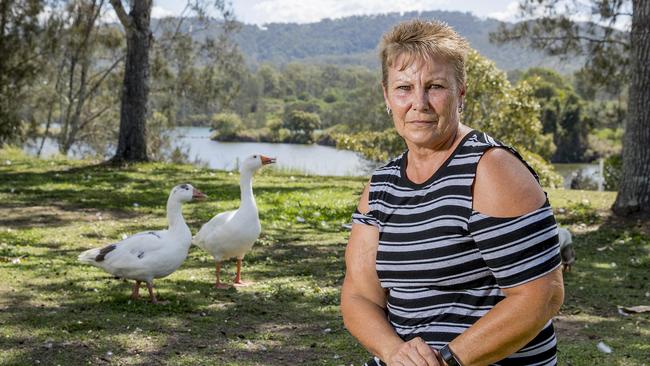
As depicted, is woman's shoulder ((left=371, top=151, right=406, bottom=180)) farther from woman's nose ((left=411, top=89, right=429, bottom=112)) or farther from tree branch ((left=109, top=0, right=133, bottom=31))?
tree branch ((left=109, top=0, right=133, bottom=31))

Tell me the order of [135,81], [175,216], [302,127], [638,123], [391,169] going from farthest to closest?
[302,127] < [135,81] < [638,123] < [175,216] < [391,169]

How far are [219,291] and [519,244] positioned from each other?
5241 mm

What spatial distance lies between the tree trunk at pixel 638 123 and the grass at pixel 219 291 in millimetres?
498

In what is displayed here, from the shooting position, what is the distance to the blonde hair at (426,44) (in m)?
2.51

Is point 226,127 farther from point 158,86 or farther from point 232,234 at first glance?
point 232,234

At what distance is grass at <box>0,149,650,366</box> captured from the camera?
542 cm

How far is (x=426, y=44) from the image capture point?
251cm

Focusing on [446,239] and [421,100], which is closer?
[446,239]

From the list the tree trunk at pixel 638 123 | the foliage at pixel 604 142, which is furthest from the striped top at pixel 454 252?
the foliage at pixel 604 142

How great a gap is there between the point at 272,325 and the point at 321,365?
1.07 m

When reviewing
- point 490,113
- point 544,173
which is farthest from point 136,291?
point 490,113

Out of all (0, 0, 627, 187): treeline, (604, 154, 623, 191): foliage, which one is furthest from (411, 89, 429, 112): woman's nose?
(604, 154, 623, 191): foliage

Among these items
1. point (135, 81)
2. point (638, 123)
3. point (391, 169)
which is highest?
point (135, 81)

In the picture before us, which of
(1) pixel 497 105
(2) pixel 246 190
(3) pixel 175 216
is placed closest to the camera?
(3) pixel 175 216
